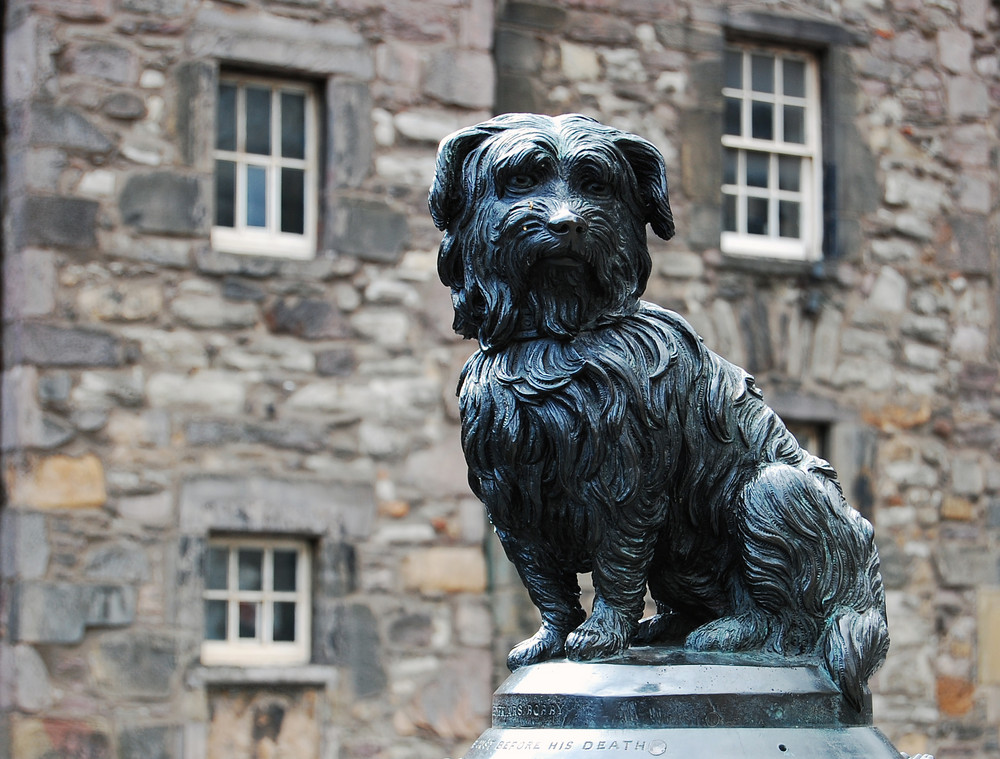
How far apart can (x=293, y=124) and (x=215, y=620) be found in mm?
2816

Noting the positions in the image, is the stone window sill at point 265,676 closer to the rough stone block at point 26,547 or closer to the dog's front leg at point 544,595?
the rough stone block at point 26,547

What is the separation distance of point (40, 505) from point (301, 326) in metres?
1.68

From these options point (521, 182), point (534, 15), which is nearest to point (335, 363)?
point (534, 15)

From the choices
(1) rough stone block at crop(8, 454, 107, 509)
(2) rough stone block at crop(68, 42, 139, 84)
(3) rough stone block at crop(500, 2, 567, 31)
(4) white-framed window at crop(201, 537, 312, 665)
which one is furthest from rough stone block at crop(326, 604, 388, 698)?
(3) rough stone block at crop(500, 2, 567, 31)

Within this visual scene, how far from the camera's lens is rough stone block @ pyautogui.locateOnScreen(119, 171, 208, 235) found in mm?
8766

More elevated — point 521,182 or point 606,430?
point 521,182

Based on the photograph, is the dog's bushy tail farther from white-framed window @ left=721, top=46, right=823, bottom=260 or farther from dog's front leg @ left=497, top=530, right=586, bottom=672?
white-framed window @ left=721, top=46, right=823, bottom=260

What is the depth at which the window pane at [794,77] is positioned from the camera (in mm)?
11000

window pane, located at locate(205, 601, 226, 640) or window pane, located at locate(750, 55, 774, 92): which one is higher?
window pane, located at locate(750, 55, 774, 92)

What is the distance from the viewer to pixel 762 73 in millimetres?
10938

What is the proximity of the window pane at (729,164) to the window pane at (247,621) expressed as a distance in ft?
13.5

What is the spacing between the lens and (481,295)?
138 inches

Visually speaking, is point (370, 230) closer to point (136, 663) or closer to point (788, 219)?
point (136, 663)

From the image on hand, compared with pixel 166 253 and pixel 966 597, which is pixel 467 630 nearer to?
pixel 166 253
